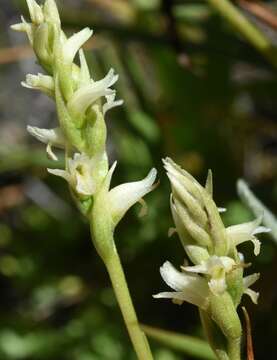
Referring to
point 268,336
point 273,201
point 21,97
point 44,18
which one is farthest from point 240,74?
point 44,18

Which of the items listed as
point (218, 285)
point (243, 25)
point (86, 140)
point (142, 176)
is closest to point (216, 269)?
point (218, 285)

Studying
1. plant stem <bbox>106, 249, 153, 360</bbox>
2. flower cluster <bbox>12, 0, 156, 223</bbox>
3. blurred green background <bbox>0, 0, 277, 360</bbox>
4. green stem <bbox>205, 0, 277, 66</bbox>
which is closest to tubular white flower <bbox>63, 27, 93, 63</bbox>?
flower cluster <bbox>12, 0, 156, 223</bbox>

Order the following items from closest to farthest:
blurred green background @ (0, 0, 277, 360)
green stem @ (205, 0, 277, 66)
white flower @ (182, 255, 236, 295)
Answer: white flower @ (182, 255, 236, 295) → green stem @ (205, 0, 277, 66) → blurred green background @ (0, 0, 277, 360)

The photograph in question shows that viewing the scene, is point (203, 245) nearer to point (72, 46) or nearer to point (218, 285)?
point (218, 285)

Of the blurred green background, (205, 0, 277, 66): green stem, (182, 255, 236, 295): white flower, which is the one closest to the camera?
(182, 255, 236, 295): white flower

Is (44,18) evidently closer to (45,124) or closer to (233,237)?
(233,237)

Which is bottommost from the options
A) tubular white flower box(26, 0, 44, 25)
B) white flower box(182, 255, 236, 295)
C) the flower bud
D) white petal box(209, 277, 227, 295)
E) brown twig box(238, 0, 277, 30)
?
brown twig box(238, 0, 277, 30)

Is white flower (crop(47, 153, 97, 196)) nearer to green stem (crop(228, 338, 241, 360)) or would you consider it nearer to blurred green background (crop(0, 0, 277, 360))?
green stem (crop(228, 338, 241, 360))
